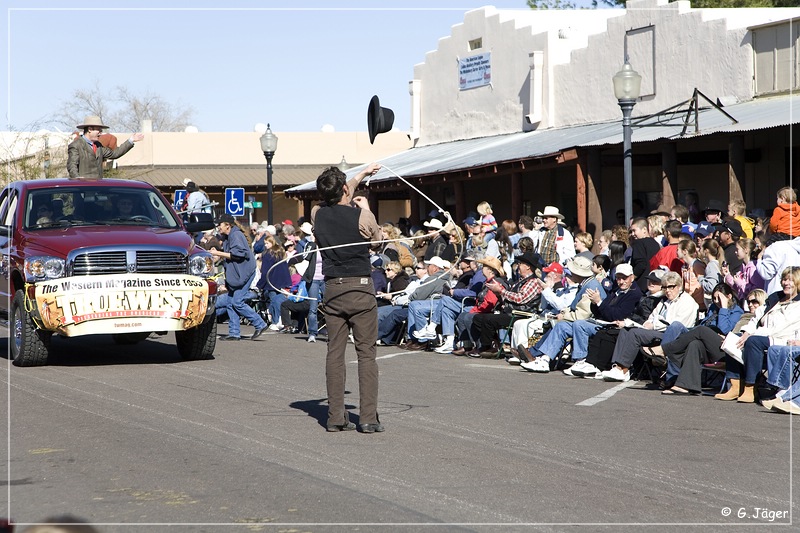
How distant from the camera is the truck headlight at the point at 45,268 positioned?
13539 millimetres

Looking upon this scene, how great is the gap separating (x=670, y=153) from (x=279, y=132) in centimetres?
3888

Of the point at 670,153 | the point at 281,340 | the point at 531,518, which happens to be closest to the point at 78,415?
the point at 531,518

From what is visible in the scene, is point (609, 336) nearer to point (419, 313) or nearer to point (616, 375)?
point (616, 375)

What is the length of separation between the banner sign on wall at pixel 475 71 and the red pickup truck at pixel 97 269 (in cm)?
1846

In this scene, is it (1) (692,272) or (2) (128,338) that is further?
(2) (128,338)

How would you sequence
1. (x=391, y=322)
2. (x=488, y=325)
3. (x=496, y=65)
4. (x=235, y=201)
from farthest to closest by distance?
(x=496, y=65) → (x=235, y=201) → (x=391, y=322) → (x=488, y=325)

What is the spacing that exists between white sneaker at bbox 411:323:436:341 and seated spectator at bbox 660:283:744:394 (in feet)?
16.2

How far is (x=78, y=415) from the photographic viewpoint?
10.3 metres

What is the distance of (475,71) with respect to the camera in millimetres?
33094

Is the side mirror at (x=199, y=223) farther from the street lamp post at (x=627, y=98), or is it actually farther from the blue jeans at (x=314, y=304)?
the street lamp post at (x=627, y=98)

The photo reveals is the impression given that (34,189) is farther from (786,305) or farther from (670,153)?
(670,153)

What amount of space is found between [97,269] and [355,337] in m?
5.13

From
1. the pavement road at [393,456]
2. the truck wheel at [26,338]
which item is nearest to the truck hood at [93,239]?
the truck wheel at [26,338]

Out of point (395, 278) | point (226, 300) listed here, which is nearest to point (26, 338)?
point (226, 300)
